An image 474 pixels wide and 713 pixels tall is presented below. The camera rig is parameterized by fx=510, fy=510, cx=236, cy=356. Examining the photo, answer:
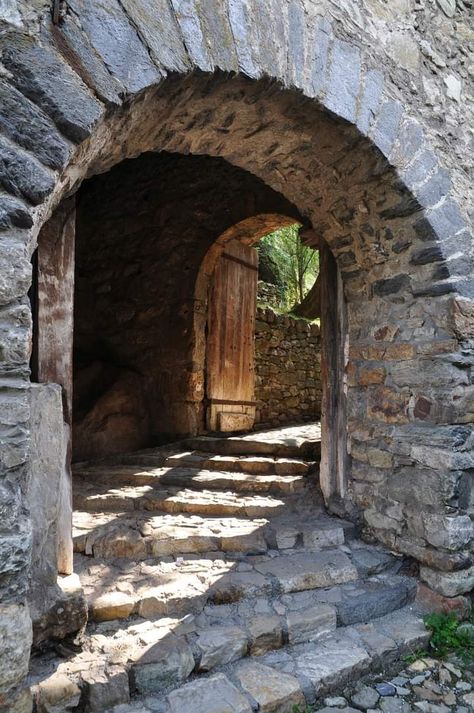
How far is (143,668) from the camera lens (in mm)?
2021

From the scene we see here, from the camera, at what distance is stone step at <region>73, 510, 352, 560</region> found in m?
2.93

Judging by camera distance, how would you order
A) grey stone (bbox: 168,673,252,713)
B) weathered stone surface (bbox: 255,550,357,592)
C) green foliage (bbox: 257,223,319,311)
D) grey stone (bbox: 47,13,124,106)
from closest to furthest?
grey stone (bbox: 47,13,124,106), grey stone (bbox: 168,673,252,713), weathered stone surface (bbox: 255,550,357,592), green foliage (bbox: 257,223,319,311)

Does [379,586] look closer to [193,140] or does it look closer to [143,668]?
[143,668]

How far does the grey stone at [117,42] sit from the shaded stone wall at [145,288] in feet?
11.7

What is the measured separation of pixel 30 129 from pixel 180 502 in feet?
8.81

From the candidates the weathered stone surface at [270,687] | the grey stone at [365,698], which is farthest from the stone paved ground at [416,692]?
the weathered stone surface at [270,687]

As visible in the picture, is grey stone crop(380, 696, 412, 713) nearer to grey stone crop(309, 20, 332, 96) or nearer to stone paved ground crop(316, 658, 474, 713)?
stone paved ground crop(316, 658, 474, 713)

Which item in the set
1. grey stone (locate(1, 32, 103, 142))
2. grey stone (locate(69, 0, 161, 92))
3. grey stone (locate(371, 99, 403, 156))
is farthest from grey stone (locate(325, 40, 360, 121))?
grey stone (locate(1, 32, 103, 142))

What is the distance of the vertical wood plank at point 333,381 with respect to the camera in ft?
11.6

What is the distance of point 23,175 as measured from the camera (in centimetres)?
153

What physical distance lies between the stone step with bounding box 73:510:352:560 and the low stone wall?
133 inches

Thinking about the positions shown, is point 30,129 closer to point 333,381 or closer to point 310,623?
point 310,623

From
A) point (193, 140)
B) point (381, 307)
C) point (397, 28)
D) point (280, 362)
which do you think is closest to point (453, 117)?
point (397, 28)

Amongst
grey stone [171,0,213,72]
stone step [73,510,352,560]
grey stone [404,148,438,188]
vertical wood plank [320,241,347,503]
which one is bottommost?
stone step [73,510,352,560]
